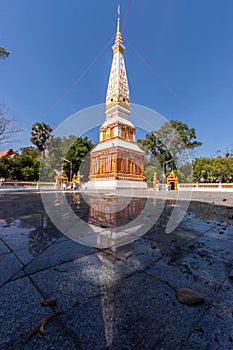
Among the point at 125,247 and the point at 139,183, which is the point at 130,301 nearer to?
A: the point at 125,247

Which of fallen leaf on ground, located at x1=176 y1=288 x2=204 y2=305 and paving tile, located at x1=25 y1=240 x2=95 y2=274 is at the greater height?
fallen leaf on ground, located at x1=176 y1=288 x2=204 y2=305

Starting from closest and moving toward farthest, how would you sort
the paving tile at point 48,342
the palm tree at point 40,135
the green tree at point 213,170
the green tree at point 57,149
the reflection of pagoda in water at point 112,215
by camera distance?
the paving tile at point 48,342 → the reflection of pagoda in water at point 112,215 → the green tree at point 213,170 → the palm tree at point 40,135 → the green tree at point 57,149

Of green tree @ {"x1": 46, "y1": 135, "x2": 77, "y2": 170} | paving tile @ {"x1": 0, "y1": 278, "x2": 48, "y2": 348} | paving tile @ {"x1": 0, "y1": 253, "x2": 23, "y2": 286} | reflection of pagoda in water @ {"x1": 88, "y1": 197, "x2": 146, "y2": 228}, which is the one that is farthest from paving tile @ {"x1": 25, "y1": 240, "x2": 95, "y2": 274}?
green tree @ {"x1": 46, "y1": 135, "x2": 77, "y2": 170}

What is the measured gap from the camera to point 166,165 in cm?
3350

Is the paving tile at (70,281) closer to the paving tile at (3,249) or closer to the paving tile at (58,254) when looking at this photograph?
the paving tile at (58,254)

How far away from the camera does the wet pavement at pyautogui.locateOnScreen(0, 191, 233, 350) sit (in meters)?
0.86

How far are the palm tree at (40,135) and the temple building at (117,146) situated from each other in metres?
14.3

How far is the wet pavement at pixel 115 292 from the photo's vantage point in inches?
33.9

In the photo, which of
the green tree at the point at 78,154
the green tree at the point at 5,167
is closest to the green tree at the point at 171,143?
the green tree at the point at 78,154

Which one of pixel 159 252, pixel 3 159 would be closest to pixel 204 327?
pixel 159 252

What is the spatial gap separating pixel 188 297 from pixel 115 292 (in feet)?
1.90

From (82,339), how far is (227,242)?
246 centimetres

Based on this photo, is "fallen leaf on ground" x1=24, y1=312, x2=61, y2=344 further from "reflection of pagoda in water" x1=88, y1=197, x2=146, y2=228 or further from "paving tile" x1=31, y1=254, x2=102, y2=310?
"reflection of pagoda in water" x1=88, y1=197, x2=146, y2=228

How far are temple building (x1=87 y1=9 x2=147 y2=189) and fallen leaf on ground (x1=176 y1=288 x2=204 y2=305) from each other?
1858 cm
